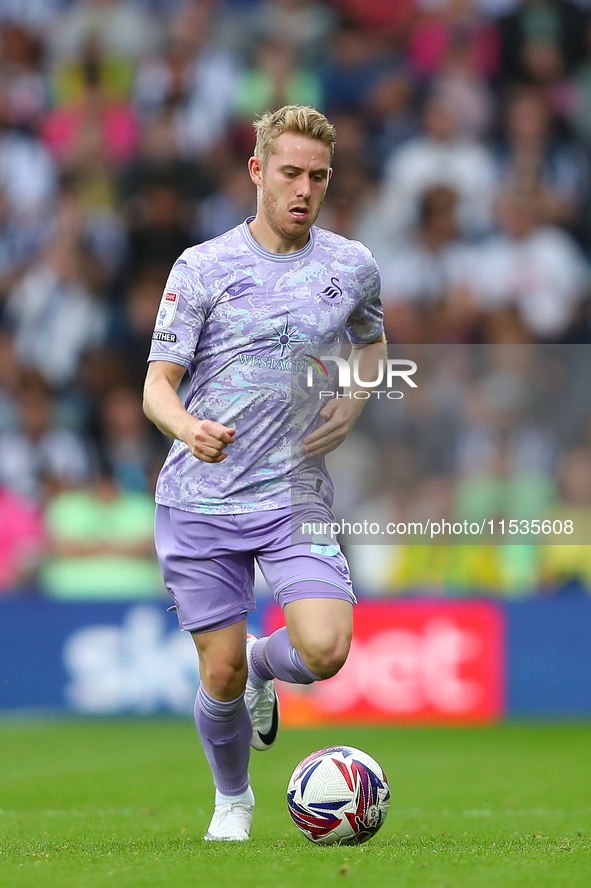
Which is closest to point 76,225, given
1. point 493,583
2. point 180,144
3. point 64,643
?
point 180,144

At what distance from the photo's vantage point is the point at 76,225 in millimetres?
12383

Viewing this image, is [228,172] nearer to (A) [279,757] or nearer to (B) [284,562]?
(A) [279,757]

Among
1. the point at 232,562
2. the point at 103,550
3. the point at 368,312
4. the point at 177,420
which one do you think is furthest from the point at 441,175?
the point at 177,420

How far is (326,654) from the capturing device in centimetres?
478

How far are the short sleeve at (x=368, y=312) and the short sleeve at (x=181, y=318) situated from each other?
64 centimetres

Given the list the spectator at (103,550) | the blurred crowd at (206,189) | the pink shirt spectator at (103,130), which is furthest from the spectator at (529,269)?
the pink shirt spectator at (103,130)

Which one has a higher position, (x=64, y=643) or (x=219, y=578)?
(x=219, y=578)

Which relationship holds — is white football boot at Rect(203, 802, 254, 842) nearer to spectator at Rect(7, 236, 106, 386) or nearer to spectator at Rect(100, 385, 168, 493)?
spectator at Rect(100, 385, 168, 493)

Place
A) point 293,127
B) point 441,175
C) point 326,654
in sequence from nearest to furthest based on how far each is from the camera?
point 326,654
point 293,127
point 441,175

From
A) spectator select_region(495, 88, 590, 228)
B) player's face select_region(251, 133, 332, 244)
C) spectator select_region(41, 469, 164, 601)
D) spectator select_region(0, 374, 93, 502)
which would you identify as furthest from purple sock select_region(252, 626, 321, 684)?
spectator select_region(495, 88, 590, 228)

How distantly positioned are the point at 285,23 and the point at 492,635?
6.59 metres

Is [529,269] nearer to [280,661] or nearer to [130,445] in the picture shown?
[130,445]

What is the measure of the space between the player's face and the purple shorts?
105 centimetres

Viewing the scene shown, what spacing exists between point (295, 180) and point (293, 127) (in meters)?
0.19
